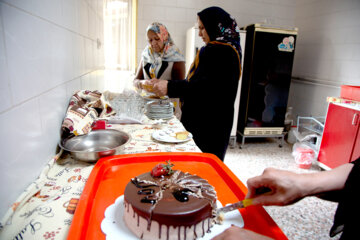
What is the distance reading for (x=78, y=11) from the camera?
1.46 metres

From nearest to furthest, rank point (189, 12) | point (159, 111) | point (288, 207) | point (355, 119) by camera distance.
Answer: point (159, 111)
point (288, 207)
point (355, 119)
point (189, 12)

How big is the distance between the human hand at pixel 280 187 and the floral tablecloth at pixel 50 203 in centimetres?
56

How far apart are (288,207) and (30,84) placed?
2.22 meters

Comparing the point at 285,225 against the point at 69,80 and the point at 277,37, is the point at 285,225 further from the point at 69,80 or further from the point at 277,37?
the point at 277,37

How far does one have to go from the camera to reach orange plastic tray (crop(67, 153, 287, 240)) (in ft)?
2.14

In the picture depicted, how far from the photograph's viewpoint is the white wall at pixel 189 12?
134 inches

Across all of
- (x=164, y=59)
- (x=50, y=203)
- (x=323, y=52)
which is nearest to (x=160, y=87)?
(x=164, y=59)

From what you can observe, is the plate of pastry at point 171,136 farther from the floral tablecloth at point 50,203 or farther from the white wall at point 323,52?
the white wall at point 323,52

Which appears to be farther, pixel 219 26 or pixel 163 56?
pixel 163 56

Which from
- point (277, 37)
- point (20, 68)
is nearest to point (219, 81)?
point (20, 68)

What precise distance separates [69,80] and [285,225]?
195 centimetres

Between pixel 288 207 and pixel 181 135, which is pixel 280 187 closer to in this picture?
pixel 181 135

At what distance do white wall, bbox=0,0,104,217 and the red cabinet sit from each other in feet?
8.66

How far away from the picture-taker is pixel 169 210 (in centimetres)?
62
